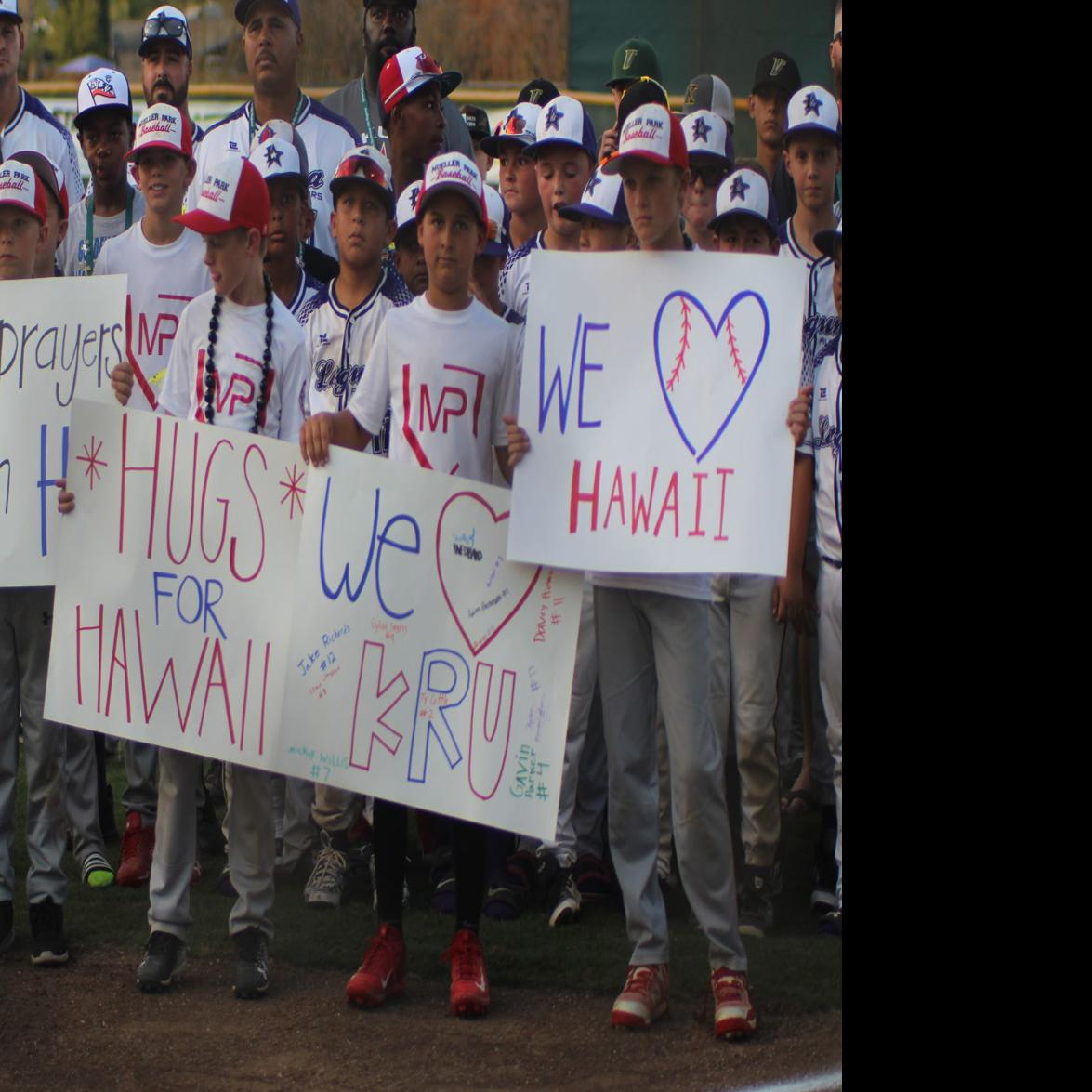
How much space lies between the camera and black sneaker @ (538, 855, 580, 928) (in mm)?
4910

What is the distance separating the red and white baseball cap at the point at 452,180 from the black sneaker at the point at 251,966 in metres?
1.89

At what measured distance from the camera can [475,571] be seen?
420 centimetres

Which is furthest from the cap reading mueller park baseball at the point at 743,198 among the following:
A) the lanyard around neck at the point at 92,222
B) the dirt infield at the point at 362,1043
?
the dirt infield at the point at 362,1043

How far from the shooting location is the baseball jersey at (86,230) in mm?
5637

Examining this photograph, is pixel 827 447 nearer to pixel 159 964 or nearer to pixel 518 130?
pixel 518 130

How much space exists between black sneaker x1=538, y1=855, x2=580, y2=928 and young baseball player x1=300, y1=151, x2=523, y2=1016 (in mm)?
562

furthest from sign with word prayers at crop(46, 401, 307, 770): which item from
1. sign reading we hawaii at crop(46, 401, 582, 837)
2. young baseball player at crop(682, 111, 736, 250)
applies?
young baseball player at crop(682, 111, 736, 250)

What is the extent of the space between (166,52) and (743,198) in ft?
9.28

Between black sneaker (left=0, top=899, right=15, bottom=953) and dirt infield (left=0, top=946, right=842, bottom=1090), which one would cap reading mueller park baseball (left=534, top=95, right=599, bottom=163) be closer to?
dirt infield (left=0, top=946, right=842, bottom=1090)

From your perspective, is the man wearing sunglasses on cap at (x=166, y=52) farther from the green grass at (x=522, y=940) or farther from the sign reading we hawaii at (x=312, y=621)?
the green grass at (x=522, y=940)

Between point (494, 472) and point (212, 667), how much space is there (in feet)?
2.92

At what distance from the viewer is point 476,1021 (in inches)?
166

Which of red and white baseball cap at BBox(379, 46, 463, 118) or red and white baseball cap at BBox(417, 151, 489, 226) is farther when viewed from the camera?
red and white baseball cap at BBox(379, 46, 463, 118)

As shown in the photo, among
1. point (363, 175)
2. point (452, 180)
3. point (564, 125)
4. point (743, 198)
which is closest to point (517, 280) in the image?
point (564, 125)
